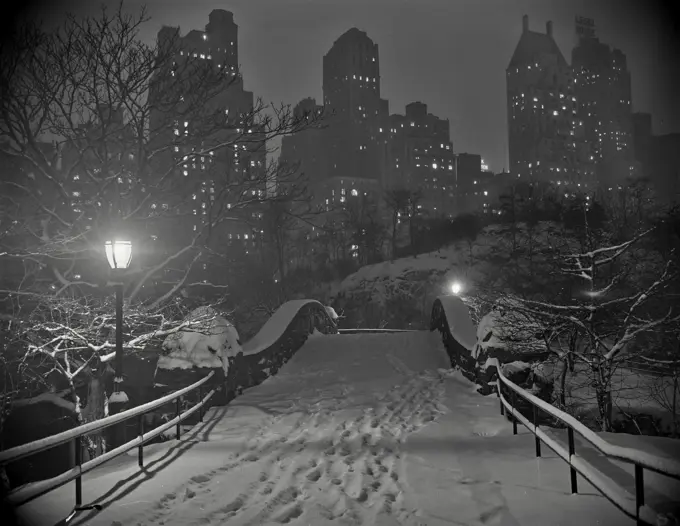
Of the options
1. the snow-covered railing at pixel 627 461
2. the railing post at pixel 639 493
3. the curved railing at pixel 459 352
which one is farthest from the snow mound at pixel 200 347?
the railing post at pixel 639 493

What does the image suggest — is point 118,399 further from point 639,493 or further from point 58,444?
point 639,493

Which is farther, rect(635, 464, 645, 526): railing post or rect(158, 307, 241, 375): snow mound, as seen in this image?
rect(158, 307, 241, 375): snow mound

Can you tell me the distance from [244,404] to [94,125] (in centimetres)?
820

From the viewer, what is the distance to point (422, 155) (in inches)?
6727

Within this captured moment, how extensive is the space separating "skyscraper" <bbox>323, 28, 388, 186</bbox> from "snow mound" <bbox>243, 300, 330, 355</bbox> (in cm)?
14219

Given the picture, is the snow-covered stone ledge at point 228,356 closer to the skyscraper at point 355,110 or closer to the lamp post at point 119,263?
the lamp post at point 119,263

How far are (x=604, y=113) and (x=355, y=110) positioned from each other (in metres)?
88.6

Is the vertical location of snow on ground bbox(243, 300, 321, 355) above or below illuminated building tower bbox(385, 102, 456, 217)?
below

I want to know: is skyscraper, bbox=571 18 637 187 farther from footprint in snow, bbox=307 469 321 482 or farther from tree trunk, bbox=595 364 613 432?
footprint in snow, bbox=307 469 321 482

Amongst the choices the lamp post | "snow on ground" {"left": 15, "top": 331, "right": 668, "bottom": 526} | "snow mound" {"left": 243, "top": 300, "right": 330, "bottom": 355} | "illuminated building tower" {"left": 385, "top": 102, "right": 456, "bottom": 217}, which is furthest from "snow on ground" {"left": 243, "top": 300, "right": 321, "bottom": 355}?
"illuminated building tower" {"left": 385, "top": 102, "right": 456, "bottom": 217}

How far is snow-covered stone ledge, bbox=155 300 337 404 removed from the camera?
981 centimetres

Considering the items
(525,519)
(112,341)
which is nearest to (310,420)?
(525,519)

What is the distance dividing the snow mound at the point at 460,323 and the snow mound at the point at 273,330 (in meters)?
4.78

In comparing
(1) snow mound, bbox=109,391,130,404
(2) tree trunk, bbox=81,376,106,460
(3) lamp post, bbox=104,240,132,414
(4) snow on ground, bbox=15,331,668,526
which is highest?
(3) lamp post, bbox=104,240,132,414
